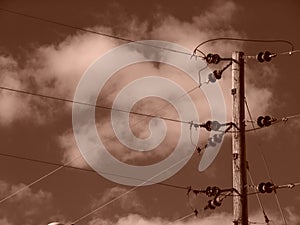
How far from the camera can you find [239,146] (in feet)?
53.5

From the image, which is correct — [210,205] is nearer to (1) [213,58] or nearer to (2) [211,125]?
(2) [211,125]

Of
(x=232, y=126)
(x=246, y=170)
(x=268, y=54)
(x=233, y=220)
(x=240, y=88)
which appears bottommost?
(x=233, y=220)

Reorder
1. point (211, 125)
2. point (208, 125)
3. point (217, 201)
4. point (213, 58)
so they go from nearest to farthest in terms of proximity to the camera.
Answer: point (217, 201) < point (211, 125) < point (208, 125) < point (213, 58)

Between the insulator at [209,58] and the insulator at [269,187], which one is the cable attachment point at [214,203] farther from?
the insulator at [209,58]

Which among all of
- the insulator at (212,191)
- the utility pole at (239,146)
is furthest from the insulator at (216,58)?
the insulator at (212,191)

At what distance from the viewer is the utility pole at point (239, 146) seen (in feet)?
51.2

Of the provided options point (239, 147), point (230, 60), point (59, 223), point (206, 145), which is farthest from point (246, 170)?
point (59, 223)

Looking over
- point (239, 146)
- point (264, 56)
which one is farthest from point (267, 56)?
point (239, 146)

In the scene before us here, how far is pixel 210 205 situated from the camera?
55.2 feet

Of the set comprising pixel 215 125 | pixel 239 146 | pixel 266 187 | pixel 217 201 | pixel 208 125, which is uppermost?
pixel 208 125

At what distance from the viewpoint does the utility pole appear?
1561 centimetres

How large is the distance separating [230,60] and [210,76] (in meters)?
0.85

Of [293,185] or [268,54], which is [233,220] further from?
[268,54]

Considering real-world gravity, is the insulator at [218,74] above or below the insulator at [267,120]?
above
